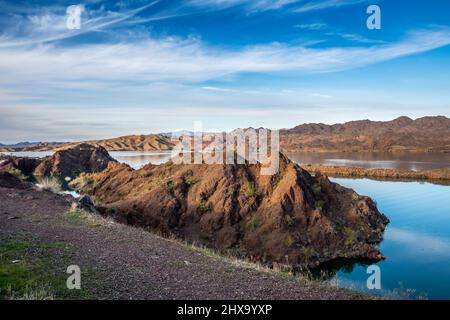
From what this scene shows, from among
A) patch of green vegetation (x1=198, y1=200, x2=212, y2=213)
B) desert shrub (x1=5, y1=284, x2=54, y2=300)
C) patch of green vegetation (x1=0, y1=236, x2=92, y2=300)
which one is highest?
desert shrub (x1=5, y1=284, x2=54, y2=300)

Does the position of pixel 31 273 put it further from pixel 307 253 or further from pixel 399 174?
pixel 399 174

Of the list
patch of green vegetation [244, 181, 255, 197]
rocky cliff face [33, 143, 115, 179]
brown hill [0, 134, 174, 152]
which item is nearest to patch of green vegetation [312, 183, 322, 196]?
patch of green vegetation [244, 181, 255, 197]

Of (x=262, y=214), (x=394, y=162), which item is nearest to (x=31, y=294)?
(x=262, y=214)

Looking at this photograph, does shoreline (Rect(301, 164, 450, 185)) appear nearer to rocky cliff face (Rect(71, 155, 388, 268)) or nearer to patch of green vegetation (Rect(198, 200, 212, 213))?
rocky cliff face (Rect(71, 155, 388, 268))

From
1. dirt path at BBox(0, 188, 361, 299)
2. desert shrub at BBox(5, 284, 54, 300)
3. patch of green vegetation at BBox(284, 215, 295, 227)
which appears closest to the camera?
desert shrub at BBox(5, 284, 54, 300)

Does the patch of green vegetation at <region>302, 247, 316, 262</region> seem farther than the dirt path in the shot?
Yes

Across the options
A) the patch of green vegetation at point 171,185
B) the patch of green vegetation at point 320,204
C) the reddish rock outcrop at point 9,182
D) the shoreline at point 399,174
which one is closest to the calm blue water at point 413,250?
the patch of green vegetation at point 320,204

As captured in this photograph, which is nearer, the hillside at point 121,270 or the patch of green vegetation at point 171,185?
the hillside at point 121,270

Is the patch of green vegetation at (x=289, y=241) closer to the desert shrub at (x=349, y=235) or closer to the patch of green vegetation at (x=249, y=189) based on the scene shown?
the desert shrub at (x=349, y=235)
